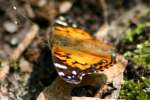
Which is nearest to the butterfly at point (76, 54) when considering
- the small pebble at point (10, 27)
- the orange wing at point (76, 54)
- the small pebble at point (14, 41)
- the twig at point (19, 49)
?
the orange wing at point (76, 54)

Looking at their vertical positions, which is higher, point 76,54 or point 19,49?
point 76,54

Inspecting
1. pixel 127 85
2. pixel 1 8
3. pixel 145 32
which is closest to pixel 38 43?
pixel 1 8

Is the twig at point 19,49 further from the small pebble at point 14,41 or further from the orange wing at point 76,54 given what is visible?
the orange wing at point 76,54

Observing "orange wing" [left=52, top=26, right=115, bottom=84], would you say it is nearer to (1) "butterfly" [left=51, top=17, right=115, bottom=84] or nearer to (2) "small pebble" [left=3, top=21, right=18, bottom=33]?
(1) "butterfly" [left=51, top=17, right=115, bottom=84]

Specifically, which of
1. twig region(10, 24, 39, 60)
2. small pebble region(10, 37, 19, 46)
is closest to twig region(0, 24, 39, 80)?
twig region(10, 24, 39, 60)

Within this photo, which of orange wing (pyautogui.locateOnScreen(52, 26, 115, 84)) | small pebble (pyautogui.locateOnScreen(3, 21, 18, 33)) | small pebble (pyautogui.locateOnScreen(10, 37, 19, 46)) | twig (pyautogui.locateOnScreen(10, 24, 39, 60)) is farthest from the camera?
small pebble (pyautogui.locateOnScreen(3, 21, 18, 33))

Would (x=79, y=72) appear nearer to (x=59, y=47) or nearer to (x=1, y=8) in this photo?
(x=59, y=47)

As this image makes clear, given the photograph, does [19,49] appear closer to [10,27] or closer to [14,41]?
[14,41]

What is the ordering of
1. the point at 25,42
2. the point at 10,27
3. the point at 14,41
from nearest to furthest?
the point at 25,42 → the point at 14,41 → the point at 10,27

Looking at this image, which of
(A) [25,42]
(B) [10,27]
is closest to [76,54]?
(A) [25,42]
